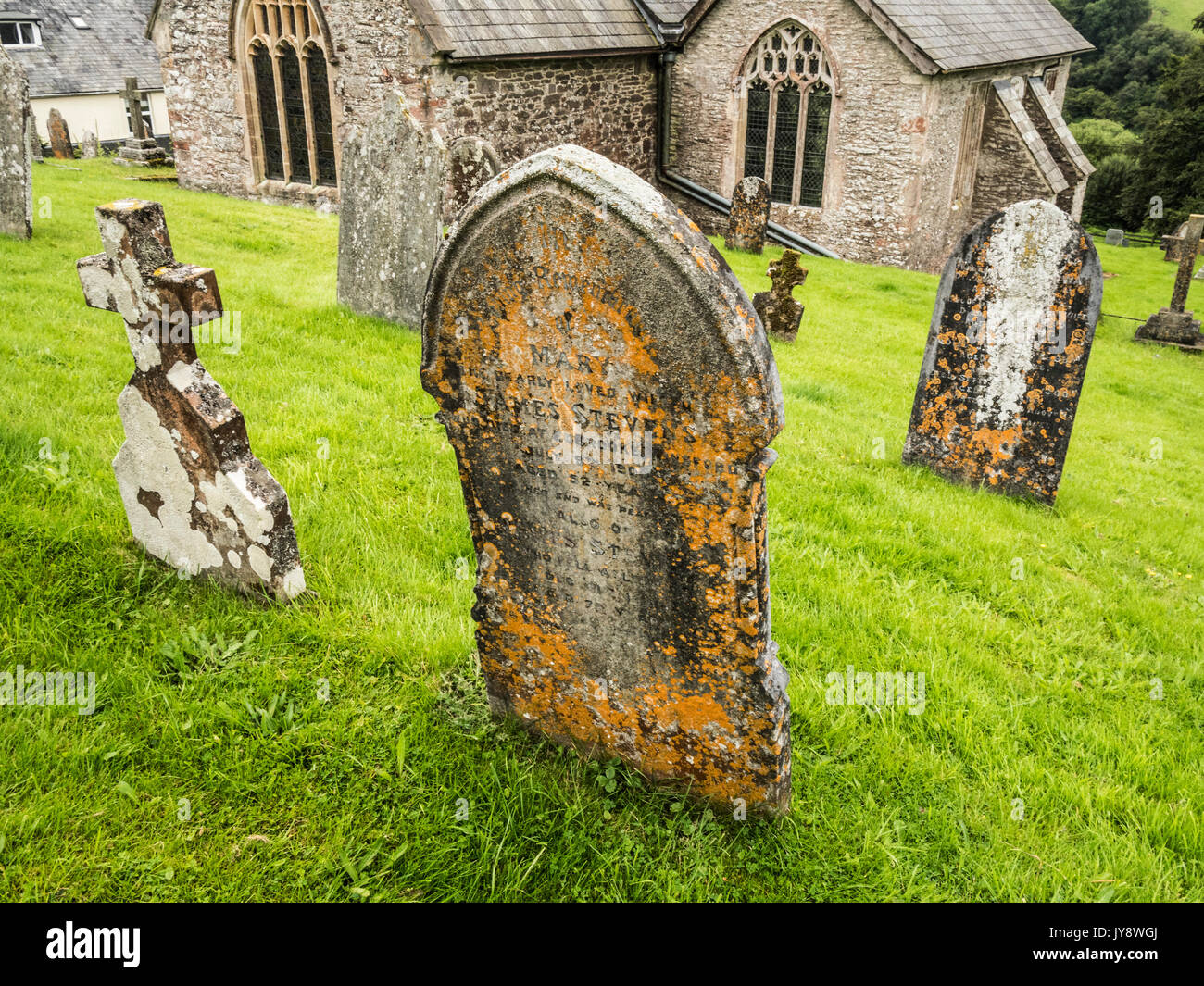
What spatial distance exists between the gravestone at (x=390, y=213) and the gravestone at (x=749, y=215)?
9.03 metres

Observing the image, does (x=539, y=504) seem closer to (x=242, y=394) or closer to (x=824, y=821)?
(x=824, y=821)

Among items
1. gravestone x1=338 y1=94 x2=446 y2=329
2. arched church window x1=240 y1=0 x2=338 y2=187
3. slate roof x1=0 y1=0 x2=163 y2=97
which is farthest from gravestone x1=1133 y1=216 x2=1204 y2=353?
slate roof x1=0 y1=0 x2=163 y2=97

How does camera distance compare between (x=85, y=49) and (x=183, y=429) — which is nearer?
(x=183, y=429)

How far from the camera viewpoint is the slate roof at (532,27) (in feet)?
45.6

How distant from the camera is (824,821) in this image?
3281mm

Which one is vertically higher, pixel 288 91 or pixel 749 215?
pixel 288 91

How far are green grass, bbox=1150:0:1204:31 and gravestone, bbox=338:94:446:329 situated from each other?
6653 centimetres

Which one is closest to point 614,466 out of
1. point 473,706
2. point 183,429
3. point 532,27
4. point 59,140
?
point 473,706

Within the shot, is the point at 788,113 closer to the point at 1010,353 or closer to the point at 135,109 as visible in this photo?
the point at 1010,353

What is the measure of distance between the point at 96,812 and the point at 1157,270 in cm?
2834

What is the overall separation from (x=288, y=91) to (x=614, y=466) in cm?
1676

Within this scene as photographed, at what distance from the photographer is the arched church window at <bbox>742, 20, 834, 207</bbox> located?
1800 cm

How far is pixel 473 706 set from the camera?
12.6 feet

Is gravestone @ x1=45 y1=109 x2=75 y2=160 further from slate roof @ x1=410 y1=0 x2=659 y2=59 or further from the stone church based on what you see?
slate roof @ x1=410 y1=0 x2=659 y2=59
